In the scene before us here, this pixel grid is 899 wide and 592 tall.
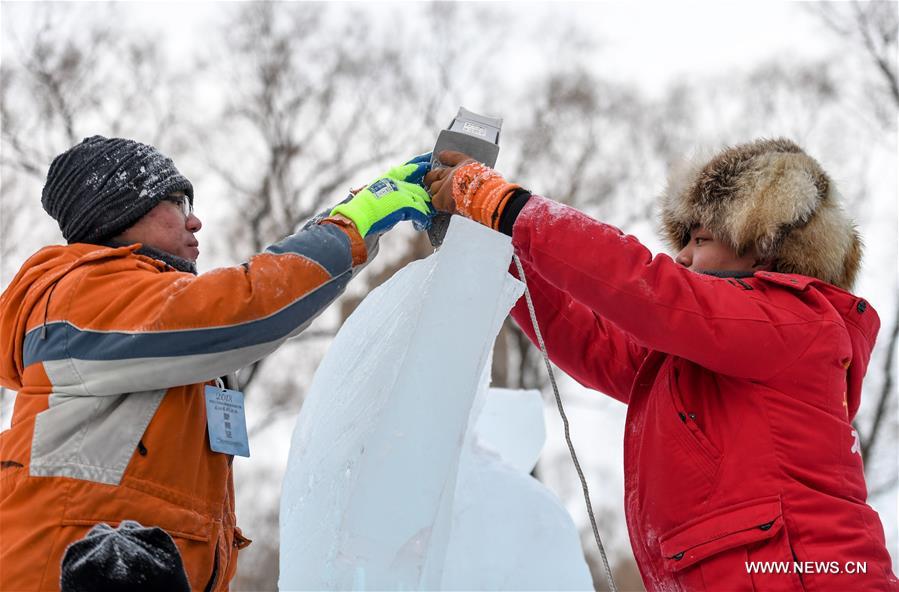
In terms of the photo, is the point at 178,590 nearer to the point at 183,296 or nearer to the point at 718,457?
the point at 183,296

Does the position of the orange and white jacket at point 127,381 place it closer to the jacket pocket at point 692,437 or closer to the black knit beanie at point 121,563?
the black knit beanie at point 121,563

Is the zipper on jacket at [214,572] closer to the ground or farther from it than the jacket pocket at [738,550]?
closer to the ground

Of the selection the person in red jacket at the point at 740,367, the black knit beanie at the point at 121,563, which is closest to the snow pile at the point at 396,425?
the person in red jacket at the point at 740,367

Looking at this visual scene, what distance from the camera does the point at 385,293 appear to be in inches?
93.4

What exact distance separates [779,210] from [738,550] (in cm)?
84

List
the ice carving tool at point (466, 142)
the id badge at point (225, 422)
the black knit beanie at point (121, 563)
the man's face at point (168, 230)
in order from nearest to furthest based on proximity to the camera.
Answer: the black knit beanie at point (121, 563), the id badge at point (225, 422), the man's face at point (168, 230), the ice carving tool at point (466, 142)

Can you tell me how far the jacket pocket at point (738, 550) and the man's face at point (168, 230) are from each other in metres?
1.40

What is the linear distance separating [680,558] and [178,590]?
44.6 inches

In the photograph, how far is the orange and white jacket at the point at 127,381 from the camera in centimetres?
181

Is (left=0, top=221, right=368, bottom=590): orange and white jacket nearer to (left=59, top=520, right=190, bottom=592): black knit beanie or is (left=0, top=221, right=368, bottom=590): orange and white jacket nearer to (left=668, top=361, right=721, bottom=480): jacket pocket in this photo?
(left=59, top=520, right=190, bottom=592): black knit beanie

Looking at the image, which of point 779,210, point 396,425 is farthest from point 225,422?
point 779,210

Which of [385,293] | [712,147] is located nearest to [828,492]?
[712,147]
